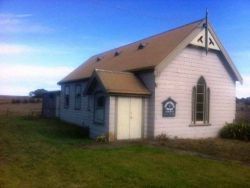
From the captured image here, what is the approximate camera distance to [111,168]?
985cm

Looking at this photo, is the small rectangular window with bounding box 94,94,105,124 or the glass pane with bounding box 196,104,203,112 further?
the glass pane with bounding box 196,104,203,112

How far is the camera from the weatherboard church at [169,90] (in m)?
16.8

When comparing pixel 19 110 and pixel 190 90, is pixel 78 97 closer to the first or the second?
pixel 190 90

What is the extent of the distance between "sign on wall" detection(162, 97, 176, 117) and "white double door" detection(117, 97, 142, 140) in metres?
1.33

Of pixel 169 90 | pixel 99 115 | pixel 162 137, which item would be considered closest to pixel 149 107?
pixel 169 90

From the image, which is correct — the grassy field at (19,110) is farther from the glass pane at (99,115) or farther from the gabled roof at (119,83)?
the gabled roof at (119,83)

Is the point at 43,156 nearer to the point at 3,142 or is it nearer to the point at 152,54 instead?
the point at 3,142

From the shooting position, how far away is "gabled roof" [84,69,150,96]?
53.7 ft

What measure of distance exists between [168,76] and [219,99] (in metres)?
4.61

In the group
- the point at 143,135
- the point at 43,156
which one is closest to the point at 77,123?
the point at 143,135

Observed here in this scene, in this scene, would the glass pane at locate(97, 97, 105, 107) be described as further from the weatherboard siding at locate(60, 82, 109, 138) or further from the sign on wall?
the sign on wall

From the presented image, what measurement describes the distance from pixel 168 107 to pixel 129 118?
93.9 inches

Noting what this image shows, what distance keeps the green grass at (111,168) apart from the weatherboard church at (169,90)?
3465mm

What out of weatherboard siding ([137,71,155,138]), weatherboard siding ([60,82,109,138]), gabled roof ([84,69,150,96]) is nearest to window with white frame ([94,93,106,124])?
weatherboard siding ([60,82,109,138])
